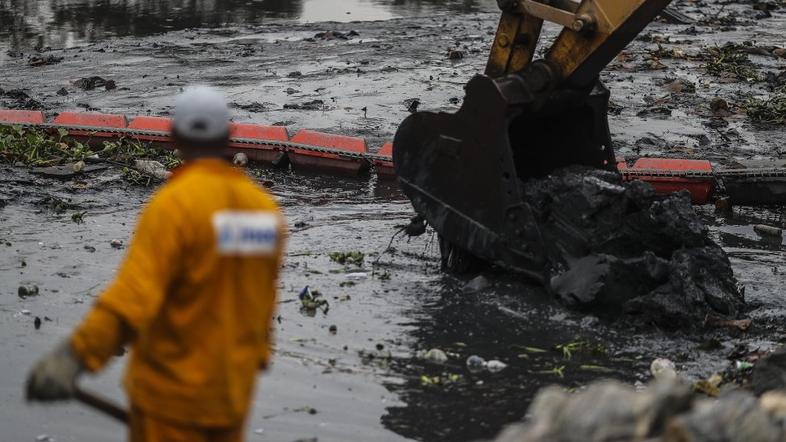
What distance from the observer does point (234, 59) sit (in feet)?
59.2

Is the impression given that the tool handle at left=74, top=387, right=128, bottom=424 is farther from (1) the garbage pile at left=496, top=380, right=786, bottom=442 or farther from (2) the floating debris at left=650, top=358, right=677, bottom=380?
(2) the floating debris at left=650, top=358, right=677, bottom=380

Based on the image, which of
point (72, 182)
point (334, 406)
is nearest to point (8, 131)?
point (72, 182)

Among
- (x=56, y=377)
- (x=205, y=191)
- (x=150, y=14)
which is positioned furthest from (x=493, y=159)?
(x=150, y=14)

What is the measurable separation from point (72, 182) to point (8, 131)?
5.19 feet

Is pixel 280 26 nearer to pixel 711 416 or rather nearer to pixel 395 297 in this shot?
pixel 395 297

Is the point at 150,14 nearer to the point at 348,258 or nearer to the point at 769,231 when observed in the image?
the point at 348,258

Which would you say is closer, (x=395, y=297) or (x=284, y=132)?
(x=395, y=297)

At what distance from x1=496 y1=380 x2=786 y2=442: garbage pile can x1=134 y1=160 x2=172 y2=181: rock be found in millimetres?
7865

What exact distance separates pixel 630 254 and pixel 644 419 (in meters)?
4.22

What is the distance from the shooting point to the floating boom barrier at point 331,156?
10.8 meters

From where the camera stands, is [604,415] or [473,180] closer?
[604,415]

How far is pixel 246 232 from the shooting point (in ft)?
12.5

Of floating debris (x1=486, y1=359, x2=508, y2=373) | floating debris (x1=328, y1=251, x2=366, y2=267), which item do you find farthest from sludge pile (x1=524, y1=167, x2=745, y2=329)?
floating debris (x1=328, y1=251, x2=366, y2=267)

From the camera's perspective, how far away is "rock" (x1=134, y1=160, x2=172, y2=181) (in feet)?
37.4
